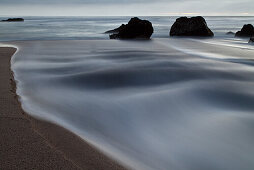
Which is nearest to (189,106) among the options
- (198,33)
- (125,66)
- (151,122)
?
(151,122)

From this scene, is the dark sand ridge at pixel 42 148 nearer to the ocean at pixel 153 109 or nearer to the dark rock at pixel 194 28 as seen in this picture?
the ocean at pixel 153 109

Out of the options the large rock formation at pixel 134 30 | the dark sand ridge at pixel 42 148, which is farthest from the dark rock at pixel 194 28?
the dark sand ridge at pixel 42 148

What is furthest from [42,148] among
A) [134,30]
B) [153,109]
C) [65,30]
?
[65,30]

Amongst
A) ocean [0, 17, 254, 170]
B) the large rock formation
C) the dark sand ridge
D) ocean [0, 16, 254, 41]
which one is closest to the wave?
ocean [0, 17, 254, 170]

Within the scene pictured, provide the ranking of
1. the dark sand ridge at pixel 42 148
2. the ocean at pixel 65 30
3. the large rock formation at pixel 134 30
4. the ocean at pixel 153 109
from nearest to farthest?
the dark sand ridge at pixel 42 148 < the ocean at pixel 153 109 < the large rock formation at pixel 134 30 < the ocean at pixel 65 30

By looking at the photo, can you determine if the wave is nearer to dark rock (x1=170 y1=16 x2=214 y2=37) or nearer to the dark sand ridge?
the dark sand ridge

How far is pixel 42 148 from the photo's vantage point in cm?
202

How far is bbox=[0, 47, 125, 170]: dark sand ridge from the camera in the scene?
181 centimetres

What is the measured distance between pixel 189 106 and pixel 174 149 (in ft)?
4.89

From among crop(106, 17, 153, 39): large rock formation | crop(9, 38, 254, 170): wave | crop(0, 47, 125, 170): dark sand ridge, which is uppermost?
crop(106, 17, 153, 39): large rock formation

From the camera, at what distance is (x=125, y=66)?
6750 mm

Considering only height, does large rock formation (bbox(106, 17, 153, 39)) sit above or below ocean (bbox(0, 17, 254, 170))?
above

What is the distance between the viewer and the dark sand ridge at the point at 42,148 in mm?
1809

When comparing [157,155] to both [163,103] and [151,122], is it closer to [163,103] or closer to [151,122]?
[151,122]
